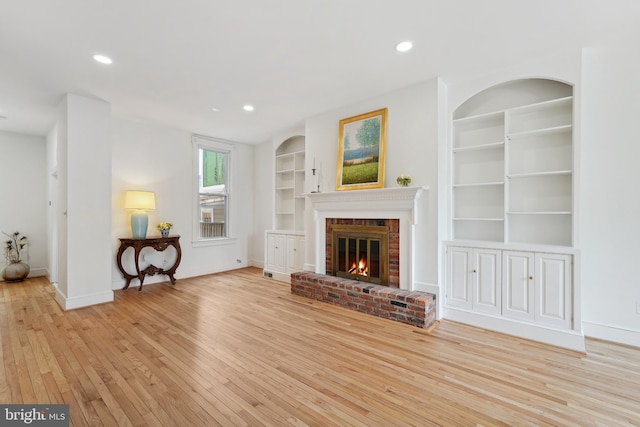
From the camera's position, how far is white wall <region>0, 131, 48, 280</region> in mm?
5324

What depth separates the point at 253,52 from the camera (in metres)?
2.80

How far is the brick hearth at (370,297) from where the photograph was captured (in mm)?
3166

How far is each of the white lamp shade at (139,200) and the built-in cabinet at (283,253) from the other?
79.9 inches

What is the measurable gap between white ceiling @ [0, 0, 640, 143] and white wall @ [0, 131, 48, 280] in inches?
78.8

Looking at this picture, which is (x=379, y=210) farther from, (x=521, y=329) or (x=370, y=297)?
(x=521, y=329)

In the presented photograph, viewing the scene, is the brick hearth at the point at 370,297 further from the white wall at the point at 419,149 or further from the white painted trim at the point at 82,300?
the white painted trim at the point at 82,300

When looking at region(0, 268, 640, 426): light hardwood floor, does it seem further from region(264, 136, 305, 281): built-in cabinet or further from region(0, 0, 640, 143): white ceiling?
region(0, 0, 640, 143): white ceiling

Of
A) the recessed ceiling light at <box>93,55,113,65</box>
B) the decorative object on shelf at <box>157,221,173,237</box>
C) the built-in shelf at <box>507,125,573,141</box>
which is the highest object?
the recessed ceiling light at <box>93,55,113,65</box>

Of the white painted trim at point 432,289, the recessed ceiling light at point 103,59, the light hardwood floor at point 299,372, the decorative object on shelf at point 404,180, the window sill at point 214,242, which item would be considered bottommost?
the light hardwood floor at point 299,372

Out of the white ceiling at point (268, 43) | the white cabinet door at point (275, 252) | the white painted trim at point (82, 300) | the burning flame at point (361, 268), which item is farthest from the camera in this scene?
the white cabinet door at point (275, 252)

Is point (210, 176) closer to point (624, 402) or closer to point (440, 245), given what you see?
point (440, 245)

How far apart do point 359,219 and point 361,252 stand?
0.45 m

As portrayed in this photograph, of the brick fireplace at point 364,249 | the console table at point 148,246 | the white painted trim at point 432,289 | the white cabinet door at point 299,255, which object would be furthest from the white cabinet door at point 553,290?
the console table at point 148,246

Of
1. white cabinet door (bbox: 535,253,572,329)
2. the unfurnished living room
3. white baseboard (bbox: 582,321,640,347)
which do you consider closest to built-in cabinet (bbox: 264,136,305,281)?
the unfurnished living room
